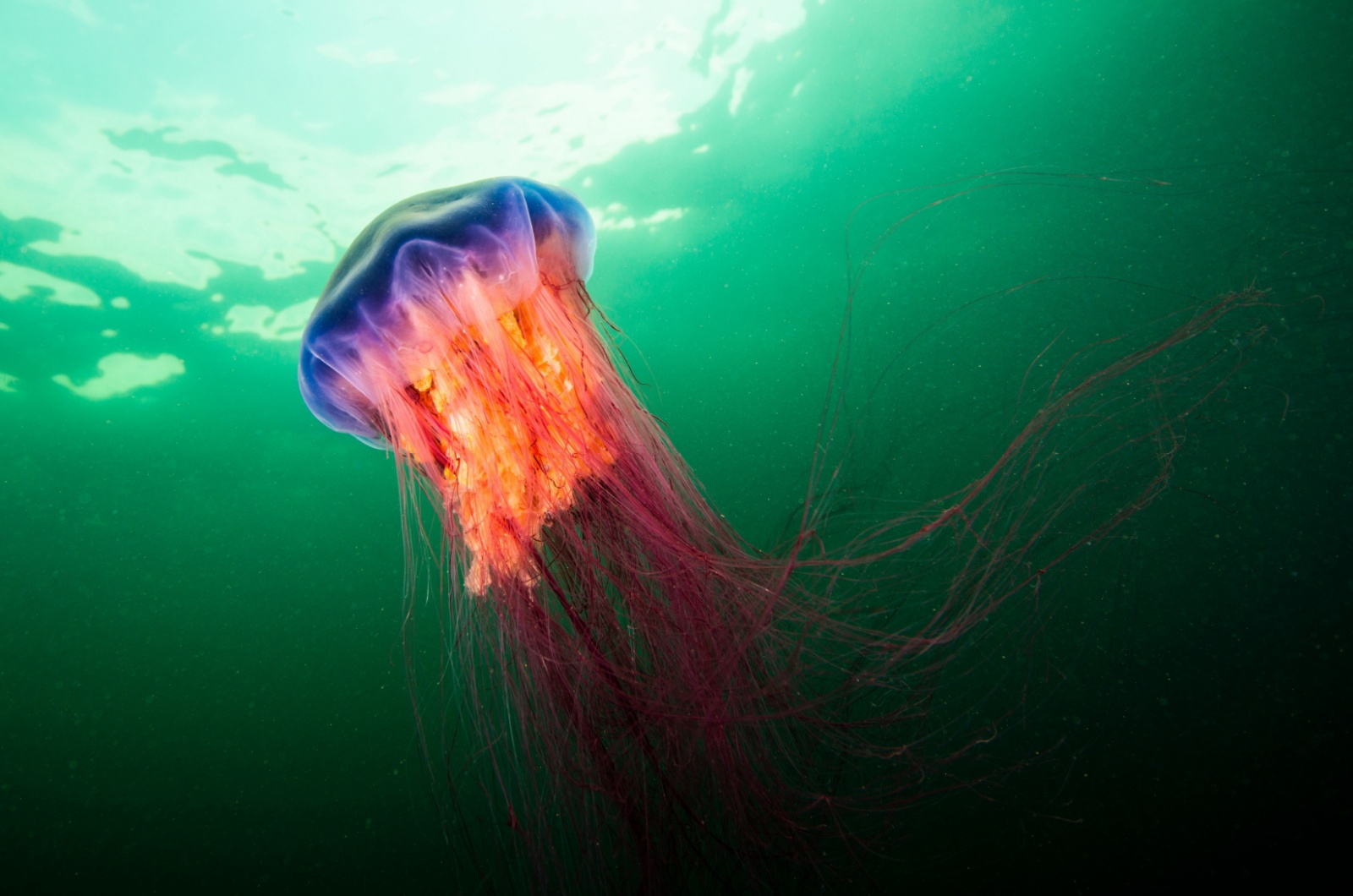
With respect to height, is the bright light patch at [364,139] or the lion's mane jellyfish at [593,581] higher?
the bright light patch at [364,139]

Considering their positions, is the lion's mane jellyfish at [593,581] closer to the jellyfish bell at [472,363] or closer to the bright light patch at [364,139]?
the jellyfish bell at [472,363]

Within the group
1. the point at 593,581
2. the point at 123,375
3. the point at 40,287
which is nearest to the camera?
the point at 593,581

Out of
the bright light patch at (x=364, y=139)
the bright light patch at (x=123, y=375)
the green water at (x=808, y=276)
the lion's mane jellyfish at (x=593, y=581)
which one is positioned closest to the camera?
the lion's mane jellyfish at (x=593, y=581)

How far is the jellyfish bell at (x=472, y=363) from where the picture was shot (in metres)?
1.94

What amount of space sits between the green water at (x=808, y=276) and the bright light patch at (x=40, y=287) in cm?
5

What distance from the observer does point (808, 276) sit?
9.09 meters

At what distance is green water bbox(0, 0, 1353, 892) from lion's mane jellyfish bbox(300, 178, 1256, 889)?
964 millimetres

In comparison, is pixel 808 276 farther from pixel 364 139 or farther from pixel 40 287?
pixel 40 287

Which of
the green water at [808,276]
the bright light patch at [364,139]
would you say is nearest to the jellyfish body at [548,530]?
the green water at [808,276]

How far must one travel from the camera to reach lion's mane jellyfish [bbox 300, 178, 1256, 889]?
6.08ft

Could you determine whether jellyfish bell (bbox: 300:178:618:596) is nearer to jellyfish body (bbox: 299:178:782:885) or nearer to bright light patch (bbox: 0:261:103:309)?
jellyfish body (bbox: 299:178:782:885)

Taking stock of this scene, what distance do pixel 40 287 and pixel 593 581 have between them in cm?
868

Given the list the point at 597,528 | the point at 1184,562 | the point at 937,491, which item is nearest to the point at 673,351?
the point at 937,491

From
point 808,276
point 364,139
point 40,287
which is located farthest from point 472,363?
point 808,276
